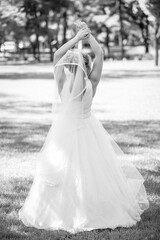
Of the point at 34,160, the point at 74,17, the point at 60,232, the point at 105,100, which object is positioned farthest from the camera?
the point at 74,17

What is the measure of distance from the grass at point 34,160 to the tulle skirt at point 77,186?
135 millimetres

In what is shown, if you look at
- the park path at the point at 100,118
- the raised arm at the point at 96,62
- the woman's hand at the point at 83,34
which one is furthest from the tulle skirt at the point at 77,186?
the park path at the point at 100,118

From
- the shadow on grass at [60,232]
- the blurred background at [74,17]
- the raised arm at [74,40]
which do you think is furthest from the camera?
the blurred background at [74,17]

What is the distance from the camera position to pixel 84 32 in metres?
4.76

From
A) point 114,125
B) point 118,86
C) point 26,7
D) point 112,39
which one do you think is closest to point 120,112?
point 114,125

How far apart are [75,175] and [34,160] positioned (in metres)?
3.07

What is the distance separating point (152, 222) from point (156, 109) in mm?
9200

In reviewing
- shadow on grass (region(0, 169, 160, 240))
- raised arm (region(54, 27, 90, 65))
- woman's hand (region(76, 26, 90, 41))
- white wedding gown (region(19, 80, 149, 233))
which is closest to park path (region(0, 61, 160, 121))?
shadow on grass (region(0, 169, 160, 240))

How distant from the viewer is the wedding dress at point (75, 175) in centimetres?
479

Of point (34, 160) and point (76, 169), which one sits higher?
point (76, 169)

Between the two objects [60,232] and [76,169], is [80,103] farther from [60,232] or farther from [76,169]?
[60,232]

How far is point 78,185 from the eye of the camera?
4809 millimetres

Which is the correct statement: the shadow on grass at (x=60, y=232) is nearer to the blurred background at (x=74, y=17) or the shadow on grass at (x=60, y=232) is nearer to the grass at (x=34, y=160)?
the grass at (x=34, y=160)

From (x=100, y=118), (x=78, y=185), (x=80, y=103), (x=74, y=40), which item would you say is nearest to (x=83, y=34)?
(x=74, y=40)
